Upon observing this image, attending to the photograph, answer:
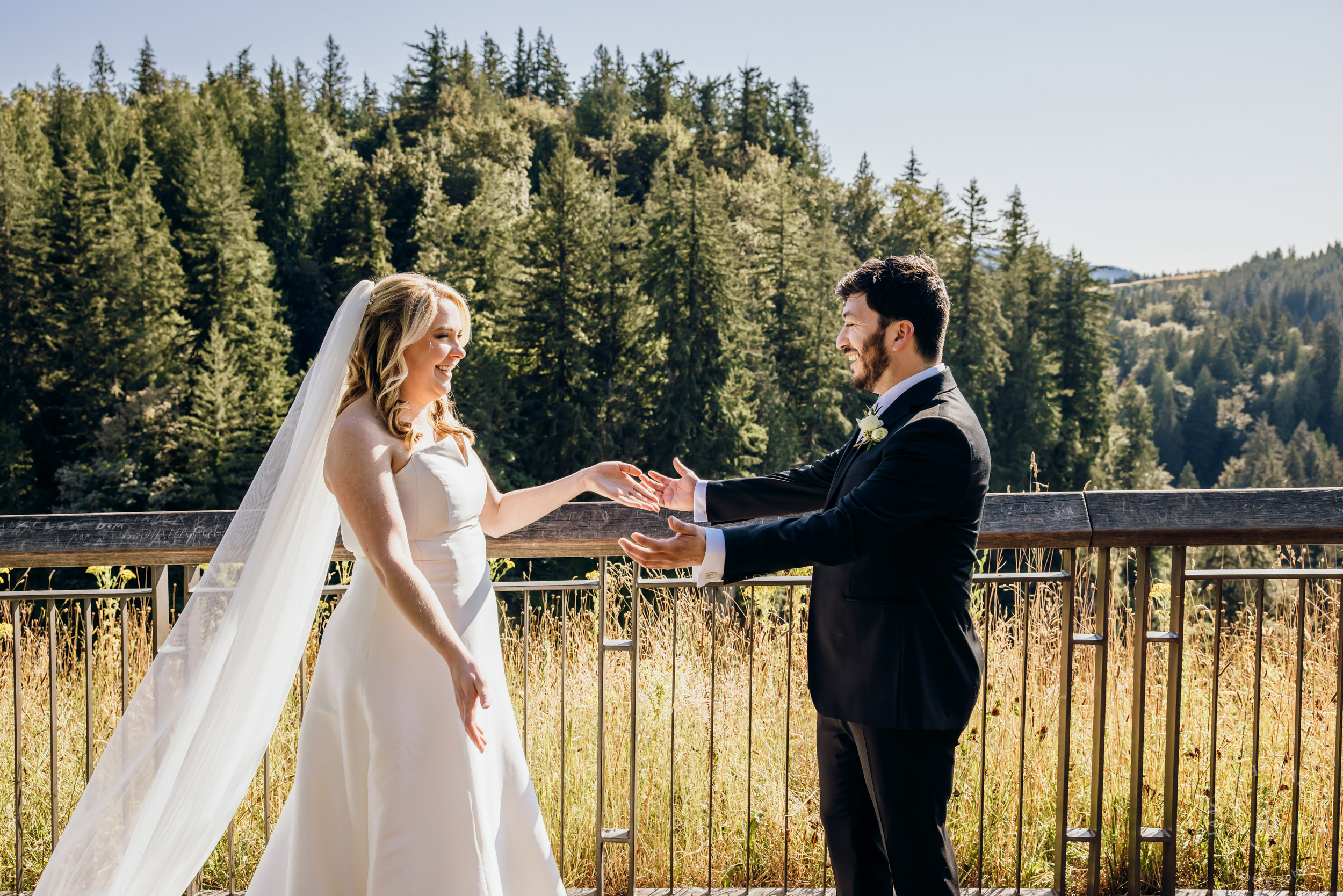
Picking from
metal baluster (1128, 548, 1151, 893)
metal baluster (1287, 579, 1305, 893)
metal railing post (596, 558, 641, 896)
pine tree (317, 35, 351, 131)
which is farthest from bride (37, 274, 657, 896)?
pine tree (317, 35, 351, 131)

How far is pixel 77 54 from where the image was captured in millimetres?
57844

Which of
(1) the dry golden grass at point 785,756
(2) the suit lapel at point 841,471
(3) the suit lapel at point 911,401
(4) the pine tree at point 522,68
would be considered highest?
(4) the pine tree at point 522,68

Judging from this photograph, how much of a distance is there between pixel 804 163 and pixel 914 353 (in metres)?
72.8

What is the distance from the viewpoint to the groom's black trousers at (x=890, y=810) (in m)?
1.97

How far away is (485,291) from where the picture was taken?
149ft

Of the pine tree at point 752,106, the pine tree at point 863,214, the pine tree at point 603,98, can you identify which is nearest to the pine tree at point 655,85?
the pine tree at point 603,98

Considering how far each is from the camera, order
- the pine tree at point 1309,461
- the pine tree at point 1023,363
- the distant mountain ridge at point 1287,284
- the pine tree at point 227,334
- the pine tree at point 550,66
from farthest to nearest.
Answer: the distant mountain ridge at point 1287,284 < the pine tree at point 550,66 < the pine tree at point 1309,461 < the pine tree at point 1023,363 < the pine tree at point 227,334

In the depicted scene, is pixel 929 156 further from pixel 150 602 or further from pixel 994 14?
pixel 150 602

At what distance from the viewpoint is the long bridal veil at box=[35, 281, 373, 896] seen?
A: 2.17m

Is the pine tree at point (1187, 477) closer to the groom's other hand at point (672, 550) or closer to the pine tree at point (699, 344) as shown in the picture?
the pine tree at point (699, 344)

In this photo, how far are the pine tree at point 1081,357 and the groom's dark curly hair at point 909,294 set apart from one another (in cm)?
5230

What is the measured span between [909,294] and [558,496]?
1014 millimetres

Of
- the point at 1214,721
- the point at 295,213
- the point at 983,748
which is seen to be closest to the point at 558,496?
the point at 983,748

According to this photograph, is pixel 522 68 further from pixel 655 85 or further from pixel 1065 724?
pixel 1065 724
